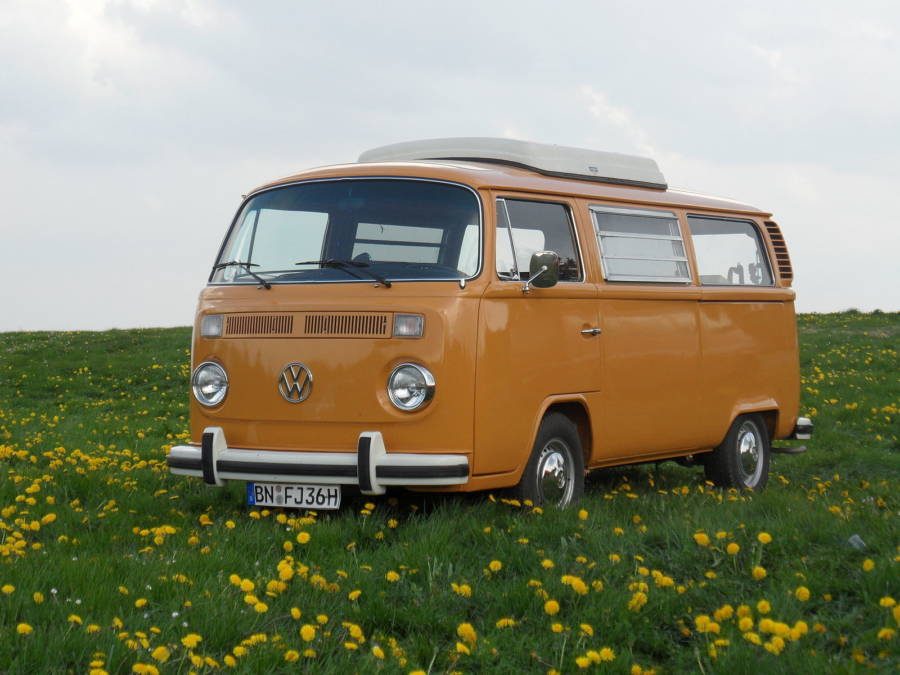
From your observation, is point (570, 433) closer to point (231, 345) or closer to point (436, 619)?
point (231, 345)

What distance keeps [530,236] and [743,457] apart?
143 inches

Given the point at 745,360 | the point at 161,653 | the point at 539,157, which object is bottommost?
the point at 161,653

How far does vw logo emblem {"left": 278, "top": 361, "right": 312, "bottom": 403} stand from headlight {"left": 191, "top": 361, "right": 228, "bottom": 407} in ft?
1.67

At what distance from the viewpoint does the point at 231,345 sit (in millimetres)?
7961

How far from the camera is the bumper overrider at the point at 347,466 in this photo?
7207mm

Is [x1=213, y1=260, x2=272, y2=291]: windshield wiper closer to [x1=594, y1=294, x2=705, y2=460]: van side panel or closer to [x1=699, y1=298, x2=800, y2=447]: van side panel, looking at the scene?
[x1=594, y1=294, x2=705, y2=460]: van side panel

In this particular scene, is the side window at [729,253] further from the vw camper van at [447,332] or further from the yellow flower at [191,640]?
the yellow flower at [191,640]

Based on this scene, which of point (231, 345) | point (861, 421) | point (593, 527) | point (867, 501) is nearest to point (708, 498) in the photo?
point (867, 501)

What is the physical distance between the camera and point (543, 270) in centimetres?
773

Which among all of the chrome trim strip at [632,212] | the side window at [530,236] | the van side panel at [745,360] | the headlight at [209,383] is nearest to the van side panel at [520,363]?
the side window at [530,236]

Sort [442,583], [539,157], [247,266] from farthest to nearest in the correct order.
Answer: [539,157]
[247,266]
[442,583]

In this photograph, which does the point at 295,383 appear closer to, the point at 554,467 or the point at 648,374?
the point at 554,467

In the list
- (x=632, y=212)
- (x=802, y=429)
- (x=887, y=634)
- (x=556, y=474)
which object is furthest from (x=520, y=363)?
(x=802, y=429)

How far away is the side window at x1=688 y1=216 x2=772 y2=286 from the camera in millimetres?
10305
